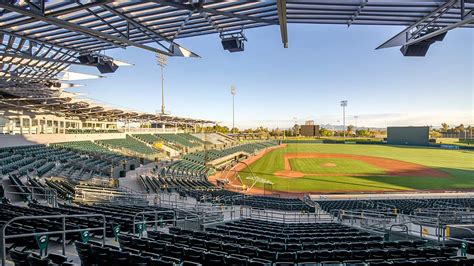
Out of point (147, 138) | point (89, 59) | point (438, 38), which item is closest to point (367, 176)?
point (438, 38)

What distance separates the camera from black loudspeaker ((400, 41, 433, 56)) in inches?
367

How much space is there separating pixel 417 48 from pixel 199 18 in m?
7.21

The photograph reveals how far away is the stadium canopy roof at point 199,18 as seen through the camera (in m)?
7.28

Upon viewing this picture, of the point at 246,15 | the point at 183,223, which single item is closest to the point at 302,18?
the point at 246,15

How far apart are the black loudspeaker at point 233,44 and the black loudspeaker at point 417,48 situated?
18.1 ft

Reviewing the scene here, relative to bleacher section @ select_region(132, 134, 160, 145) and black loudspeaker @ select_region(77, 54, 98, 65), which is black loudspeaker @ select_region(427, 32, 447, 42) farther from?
bleacher section @ select_region(132, 134, 160, 145)

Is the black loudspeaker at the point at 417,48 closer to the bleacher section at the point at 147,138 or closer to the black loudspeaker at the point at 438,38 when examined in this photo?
the black loudspeaker at the point at 438,38

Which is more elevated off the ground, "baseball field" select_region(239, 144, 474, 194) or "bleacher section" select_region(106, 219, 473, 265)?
"bleacher section" select_region(106, 219, 473, 265)

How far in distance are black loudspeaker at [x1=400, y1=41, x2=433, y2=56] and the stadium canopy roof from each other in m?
0.12

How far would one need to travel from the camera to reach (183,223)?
11570mm

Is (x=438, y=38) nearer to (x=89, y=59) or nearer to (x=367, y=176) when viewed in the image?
(x=89, y=59)

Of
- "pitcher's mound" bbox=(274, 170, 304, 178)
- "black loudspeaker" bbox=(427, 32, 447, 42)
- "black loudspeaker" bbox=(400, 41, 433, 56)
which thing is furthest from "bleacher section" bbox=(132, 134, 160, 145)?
"black loudspeaker" bbox=(427, 32, 447, 42)

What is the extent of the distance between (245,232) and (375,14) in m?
8.02

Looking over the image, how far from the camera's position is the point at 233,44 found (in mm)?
9727
